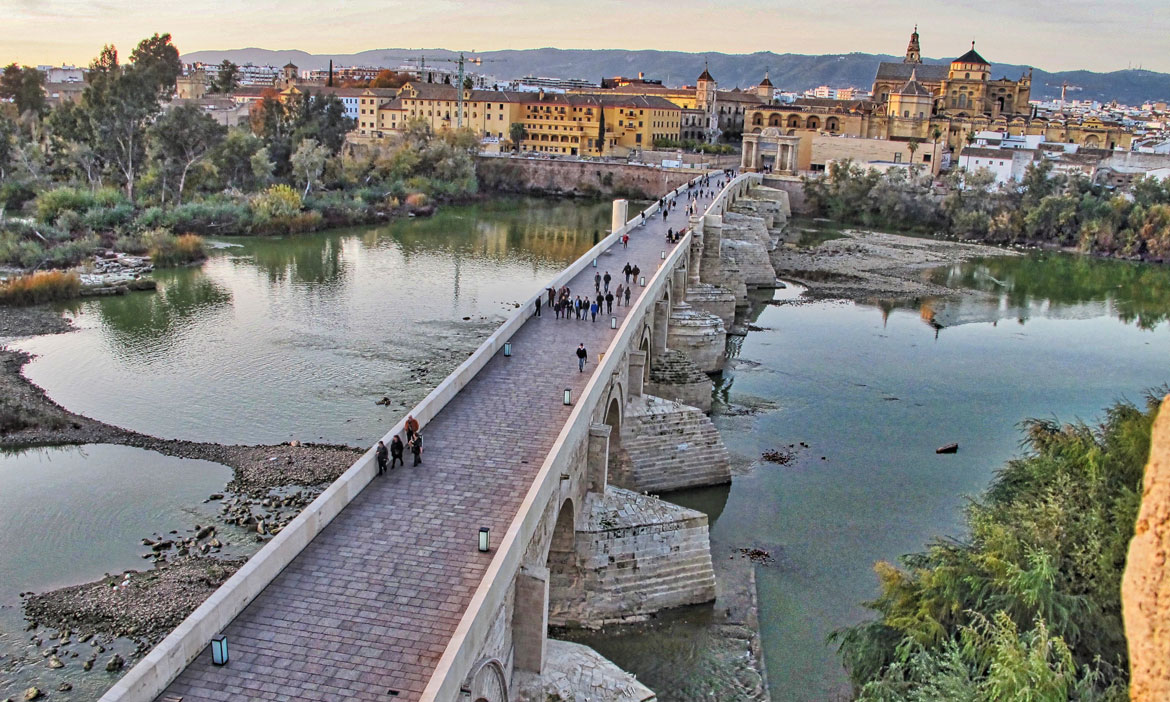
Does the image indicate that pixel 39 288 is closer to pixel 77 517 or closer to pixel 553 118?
pixel 77 517

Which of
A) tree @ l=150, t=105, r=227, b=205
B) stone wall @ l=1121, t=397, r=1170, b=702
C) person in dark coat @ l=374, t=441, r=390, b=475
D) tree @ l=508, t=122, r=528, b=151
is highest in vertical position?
tree @ l=508, t=122, r=528, b=151

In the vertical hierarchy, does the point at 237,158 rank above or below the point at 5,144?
below

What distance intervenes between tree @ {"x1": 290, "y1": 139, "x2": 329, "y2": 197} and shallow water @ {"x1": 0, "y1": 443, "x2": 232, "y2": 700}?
35.0 meters

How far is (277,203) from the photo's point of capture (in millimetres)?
45688

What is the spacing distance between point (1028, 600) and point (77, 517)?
45.0 feet

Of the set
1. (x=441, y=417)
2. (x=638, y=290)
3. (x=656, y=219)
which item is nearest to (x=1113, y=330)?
(x=656, y=219)

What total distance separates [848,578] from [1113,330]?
23310 millimetres

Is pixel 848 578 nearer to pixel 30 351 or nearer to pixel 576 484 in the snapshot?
pixel 576 484

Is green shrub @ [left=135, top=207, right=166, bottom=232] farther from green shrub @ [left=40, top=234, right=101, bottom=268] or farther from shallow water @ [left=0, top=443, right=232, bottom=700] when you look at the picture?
shallow water @ [left=0, top=443, right=232, bottom=700]

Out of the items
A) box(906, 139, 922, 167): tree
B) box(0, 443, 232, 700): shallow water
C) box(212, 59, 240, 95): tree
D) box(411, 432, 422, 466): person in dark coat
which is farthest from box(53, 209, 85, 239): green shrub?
box(212, 59, 240, 95): tree

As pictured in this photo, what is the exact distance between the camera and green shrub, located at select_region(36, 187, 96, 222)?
1587 inches

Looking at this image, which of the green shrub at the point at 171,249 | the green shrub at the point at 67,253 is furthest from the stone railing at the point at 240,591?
the green shrub at the point at 67,253

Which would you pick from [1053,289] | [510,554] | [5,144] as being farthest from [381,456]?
[5,144]

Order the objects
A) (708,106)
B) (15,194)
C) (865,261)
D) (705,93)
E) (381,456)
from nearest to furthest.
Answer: (381,456)
(865,261)
(15,194)
(708,106)
(705,93)
